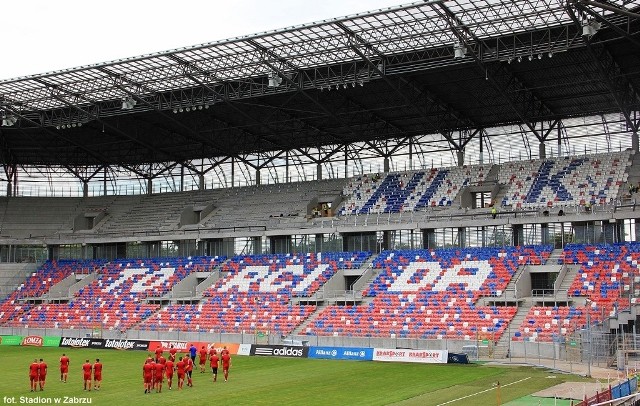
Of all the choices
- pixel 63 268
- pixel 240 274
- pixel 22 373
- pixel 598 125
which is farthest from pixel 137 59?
pixel 598 125

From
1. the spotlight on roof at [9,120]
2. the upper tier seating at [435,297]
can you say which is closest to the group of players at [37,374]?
the upper tier seating at [435,297]

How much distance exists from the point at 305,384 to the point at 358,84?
1090 inches

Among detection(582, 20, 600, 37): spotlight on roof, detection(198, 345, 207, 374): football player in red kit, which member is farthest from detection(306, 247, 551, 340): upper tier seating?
detection(582, 20, 600, 37): spotlight on roof

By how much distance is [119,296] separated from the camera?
6775 centimetres

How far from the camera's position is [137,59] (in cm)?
5559

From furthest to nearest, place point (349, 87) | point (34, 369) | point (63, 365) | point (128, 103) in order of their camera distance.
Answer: point (128, 103)
point (349, 87)
point (63, 365)
point (34, 369)

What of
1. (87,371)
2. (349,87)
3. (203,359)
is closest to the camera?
(87,371)

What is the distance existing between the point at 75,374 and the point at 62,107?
33180 mm

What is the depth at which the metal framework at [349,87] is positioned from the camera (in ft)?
161

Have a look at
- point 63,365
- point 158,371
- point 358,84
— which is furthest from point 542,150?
point 63,365

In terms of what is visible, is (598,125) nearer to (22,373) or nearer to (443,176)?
(443,176)

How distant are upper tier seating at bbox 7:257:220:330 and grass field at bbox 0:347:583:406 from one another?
17851mm

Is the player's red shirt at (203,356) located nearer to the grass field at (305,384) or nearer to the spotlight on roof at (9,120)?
the grass field at (305,384)

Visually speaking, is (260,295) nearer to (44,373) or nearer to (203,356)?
(203,356)
